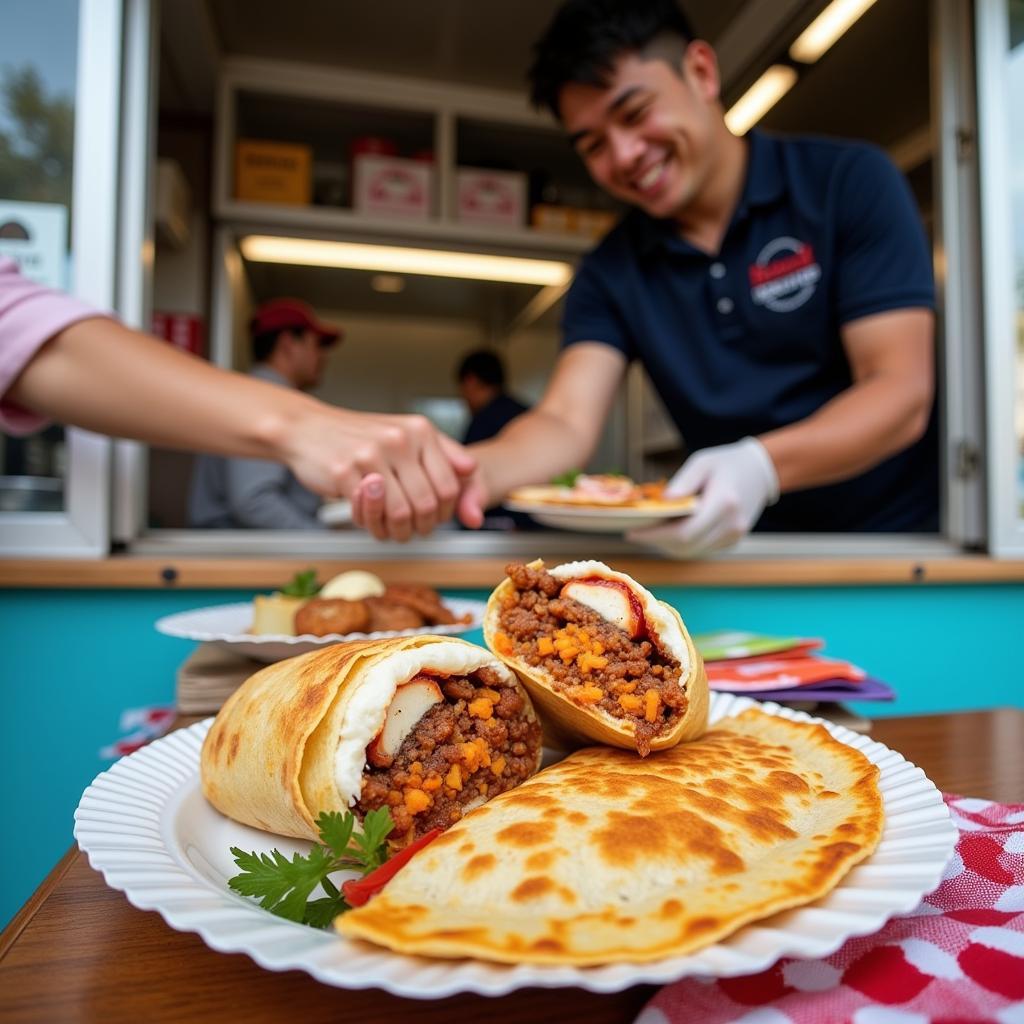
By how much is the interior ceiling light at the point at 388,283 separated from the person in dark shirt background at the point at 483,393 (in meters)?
0.72

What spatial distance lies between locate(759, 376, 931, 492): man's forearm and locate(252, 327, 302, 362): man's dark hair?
10.1 ft

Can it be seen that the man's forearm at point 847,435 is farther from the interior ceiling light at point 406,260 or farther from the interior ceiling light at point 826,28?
the interior ceiling light at point 406,260

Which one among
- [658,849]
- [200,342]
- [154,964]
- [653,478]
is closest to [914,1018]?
[658,849]

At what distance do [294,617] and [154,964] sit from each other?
79 cm

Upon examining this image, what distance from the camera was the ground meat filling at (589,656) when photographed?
0.80 metres

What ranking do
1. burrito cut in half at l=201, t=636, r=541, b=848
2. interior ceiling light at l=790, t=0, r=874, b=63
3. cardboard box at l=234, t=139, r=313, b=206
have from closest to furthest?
burrito cut in half at l=201, t=636, r=541, b=848
interior ceiling light at l=790, t=0, r=874, b=63
cardboard box at l=234, t=139, r=313, b=206

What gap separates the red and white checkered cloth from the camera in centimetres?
45

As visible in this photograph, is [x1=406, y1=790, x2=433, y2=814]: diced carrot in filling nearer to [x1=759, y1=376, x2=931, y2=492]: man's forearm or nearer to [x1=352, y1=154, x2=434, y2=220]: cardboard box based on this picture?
[x1=759, y1=376, x2=931, y2=492]: man's forearm

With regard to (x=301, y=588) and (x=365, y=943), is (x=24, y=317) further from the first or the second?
(x=365, y=943)

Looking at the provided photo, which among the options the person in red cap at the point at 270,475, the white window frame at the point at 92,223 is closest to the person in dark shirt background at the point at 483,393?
the person in red cap at the point at 270,475

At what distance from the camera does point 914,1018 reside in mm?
435

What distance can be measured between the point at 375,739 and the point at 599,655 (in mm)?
272

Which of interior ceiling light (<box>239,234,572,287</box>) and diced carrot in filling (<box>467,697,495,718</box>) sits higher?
interior ceiling light (<box>239,234,572,287</box>)

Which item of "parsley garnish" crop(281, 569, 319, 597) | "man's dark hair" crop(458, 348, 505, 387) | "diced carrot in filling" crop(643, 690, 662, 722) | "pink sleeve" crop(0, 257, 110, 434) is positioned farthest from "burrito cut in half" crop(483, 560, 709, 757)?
"man's dark hair" crop(458, 348, 505, 387)
